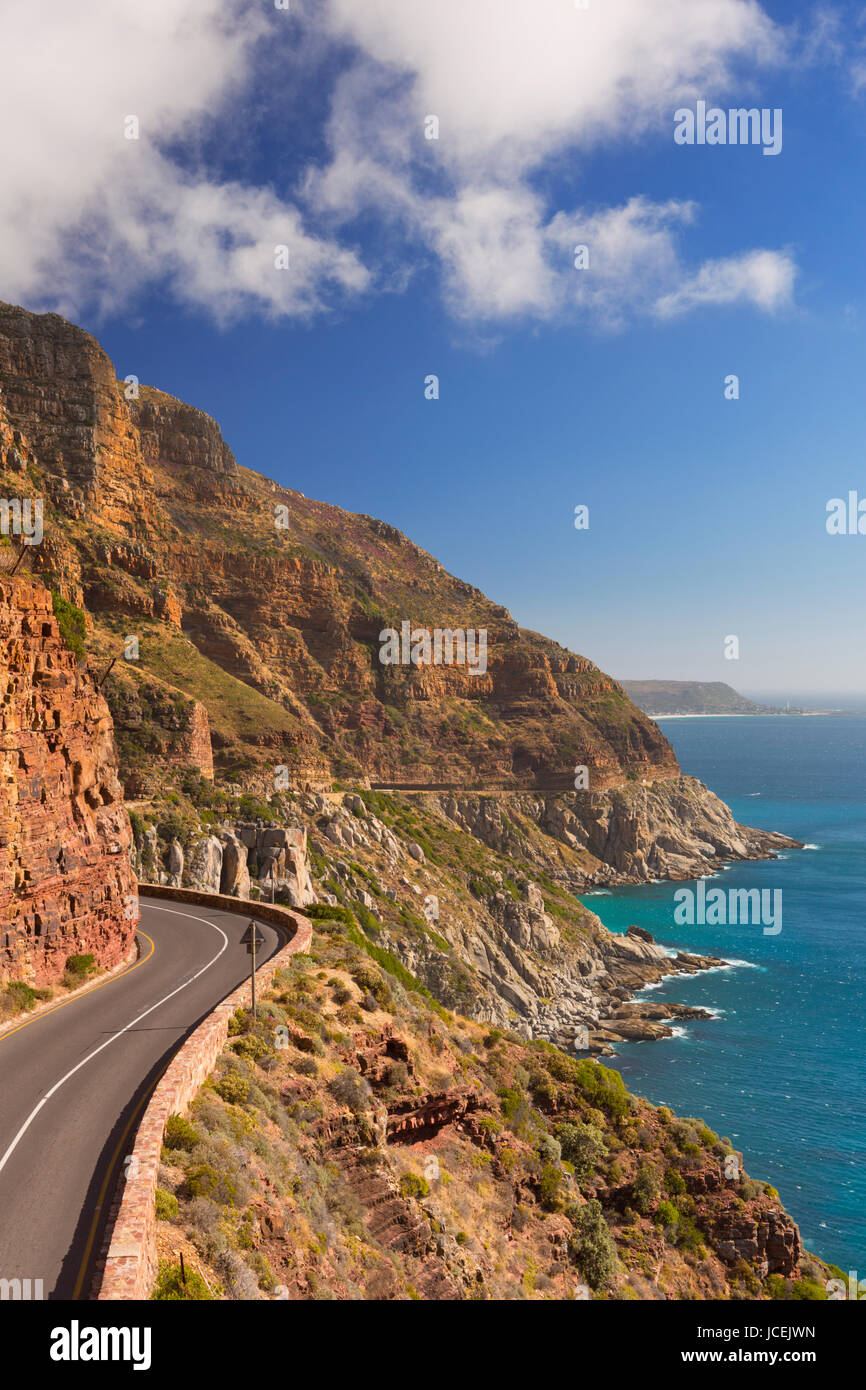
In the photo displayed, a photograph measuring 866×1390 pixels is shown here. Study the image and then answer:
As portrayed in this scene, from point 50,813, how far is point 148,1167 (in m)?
13.1

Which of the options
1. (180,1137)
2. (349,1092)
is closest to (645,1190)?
→ (349,1092)

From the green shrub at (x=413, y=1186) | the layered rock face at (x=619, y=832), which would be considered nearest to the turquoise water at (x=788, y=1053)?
the layered rock face at (x=619, y=832)

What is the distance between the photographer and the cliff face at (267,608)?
7450 centimetres

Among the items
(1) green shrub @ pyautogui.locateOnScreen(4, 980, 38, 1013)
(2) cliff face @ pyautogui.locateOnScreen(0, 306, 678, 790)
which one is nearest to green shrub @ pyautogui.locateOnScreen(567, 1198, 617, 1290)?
(1) green shrub @ pyautogui.locateOnScreen(4, 980, 38, 1013)

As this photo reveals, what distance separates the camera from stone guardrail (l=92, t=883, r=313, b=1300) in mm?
10969

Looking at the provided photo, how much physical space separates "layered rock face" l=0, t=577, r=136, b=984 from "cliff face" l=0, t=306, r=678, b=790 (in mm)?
34847

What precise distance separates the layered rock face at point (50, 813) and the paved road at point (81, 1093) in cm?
172

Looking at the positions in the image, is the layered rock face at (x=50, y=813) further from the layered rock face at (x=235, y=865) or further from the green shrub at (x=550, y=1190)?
the layered rock face at (x=235, y=865)

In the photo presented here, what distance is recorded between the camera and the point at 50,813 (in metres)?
24.1

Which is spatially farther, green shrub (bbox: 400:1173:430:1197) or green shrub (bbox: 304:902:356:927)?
green shrub (bbox: 304:902:356:927)

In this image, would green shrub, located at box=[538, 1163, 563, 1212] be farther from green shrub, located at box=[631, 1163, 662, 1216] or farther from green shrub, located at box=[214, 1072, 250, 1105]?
green shrub, located at box=[214, 1072, 250, 1105]

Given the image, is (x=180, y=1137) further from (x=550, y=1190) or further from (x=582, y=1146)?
(x=582, y=1146)

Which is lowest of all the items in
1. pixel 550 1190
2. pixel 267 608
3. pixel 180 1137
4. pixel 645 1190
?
pixel 645 1190
